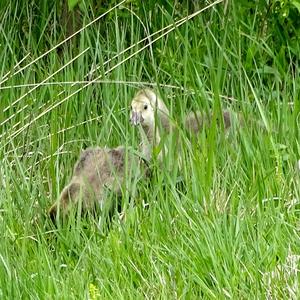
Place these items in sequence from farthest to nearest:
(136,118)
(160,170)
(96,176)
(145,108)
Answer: (145,108)
(136,118)
(96,176)
(160,170)

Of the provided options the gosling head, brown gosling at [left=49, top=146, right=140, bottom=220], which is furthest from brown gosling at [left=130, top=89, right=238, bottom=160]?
brown gosling at [left=49, top=146, right=140, bottom=220]

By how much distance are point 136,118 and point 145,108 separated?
146 mm

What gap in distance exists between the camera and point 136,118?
5.28 m

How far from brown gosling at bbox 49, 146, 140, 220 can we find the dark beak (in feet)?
0.54

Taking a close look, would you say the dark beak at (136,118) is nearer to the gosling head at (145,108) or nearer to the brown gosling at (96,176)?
the gosling head at (145,108)

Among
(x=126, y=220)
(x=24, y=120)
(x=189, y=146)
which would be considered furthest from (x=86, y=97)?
(x=126, y=220)

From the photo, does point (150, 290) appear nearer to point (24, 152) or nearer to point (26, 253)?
point (26, 253)

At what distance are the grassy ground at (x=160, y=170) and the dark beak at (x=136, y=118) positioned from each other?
0.08 metres

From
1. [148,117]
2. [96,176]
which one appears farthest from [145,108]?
[96,176]

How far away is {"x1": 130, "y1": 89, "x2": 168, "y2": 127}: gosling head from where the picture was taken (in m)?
5.31

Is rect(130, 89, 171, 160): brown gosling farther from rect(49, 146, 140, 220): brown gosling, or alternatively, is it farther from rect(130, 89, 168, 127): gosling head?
rect(49, 146, 140, 220): brown gosling

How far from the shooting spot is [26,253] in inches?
173

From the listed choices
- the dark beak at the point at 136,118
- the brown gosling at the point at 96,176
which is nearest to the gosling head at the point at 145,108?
the dark beak at the point at 136,118

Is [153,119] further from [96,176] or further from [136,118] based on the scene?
[96,176]
